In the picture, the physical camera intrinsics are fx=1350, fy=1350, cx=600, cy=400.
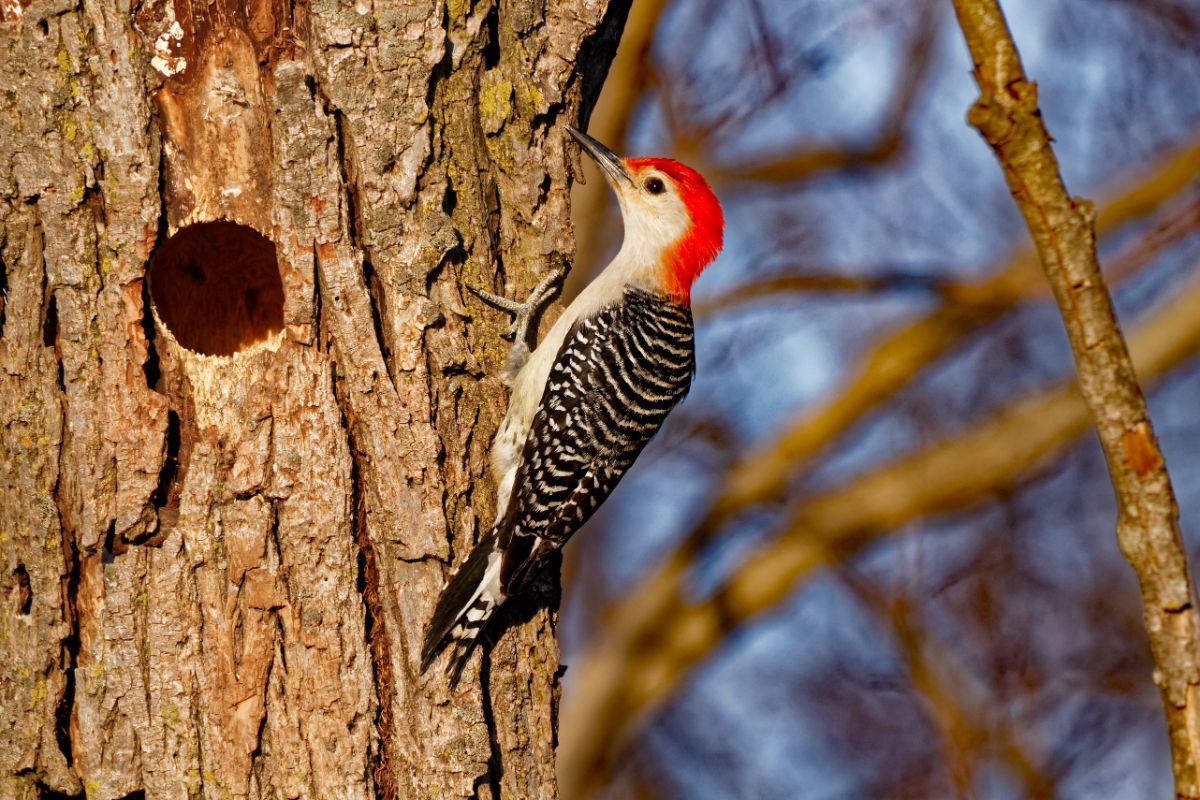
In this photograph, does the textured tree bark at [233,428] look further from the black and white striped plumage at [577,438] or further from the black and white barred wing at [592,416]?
the black and white barred wing at [592,416]

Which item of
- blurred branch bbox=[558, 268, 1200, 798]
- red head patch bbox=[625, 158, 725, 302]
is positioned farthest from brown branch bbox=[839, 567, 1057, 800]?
red head patch bbox=[625, 158, 725, 302]

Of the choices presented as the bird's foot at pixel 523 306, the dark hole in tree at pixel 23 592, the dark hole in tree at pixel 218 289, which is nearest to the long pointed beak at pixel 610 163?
the bird's foot at pixel 523 306

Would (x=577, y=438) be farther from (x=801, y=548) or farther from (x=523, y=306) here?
(x=801, y=548)

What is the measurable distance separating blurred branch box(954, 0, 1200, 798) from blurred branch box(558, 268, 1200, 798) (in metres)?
4.31

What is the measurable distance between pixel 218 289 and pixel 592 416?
1.43 metres

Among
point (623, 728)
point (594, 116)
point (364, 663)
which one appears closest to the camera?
point (364, 663)

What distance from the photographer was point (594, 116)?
7895 millimetres

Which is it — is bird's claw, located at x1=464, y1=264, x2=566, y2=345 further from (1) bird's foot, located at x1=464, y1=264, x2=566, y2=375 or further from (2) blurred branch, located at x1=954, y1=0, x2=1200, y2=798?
(2) blurred branch, located at x1=954, y1=0, x2=1200, y2=798

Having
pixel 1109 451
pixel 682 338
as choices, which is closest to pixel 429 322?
pixel 682 338

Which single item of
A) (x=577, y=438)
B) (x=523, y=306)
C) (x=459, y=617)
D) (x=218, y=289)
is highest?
(x=218, y=289)

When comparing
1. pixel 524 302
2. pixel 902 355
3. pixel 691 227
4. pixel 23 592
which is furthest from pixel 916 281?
pixel 23 592

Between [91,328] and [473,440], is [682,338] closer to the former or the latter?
[473,440]

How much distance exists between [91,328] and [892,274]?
4580mm

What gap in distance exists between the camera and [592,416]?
502cm
